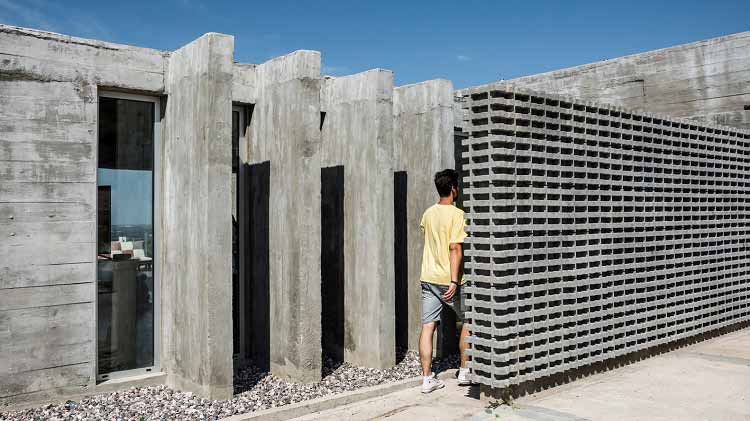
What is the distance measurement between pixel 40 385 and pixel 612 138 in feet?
19.9

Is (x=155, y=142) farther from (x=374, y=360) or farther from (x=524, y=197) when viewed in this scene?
(x=524, y=197)

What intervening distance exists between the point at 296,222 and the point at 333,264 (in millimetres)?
1604

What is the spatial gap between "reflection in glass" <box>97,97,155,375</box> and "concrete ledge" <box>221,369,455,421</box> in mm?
1871

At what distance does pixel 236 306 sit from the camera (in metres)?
7.60

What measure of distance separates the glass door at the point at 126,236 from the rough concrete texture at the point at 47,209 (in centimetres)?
28

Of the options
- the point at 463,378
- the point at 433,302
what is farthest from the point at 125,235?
the point at 463,378

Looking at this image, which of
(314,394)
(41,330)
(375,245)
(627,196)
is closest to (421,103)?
(375,245)

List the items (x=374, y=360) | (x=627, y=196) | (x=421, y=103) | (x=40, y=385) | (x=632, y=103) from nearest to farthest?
(x=40, y=385) → (x=627, y=196) → (x=374, y=360) → (x=421, y=103) → (x=632, y=103)

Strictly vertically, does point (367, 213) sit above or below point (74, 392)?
above

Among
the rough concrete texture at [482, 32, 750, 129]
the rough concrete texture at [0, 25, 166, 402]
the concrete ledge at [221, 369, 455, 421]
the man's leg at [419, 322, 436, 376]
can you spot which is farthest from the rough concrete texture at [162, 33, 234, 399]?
the rough concrete texture at [482, 32, 750, 129]

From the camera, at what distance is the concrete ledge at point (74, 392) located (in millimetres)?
5711

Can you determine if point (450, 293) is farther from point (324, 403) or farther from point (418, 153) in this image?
point (418, 153)

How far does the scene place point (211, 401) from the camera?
19.4 ft

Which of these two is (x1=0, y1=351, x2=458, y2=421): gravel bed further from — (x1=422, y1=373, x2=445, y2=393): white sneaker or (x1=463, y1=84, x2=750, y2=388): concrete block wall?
(x1=463, y1=84, x2=750, y2=388): concrete block wall
